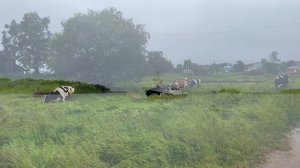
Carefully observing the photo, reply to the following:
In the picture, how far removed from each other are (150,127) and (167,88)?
0.73 ft

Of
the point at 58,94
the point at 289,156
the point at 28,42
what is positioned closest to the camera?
the point at 28,42

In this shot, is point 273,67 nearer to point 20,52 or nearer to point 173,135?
point 173,135

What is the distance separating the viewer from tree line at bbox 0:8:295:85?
1.67 m

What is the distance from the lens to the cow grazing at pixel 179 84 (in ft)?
6.15

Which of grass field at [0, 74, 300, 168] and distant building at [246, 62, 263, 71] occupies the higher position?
distant building at [246, 62, 263, 71]

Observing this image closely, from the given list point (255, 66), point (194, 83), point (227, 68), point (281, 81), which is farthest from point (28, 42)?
point (281, 81)

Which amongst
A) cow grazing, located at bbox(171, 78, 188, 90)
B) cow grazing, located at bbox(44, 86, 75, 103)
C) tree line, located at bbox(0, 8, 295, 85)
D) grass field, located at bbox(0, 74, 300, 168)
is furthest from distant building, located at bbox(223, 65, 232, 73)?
cow grazing, located at bbox(44, 86, 75, 103)

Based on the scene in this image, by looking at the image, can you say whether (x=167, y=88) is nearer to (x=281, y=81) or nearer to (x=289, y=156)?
(x=281, y=81)

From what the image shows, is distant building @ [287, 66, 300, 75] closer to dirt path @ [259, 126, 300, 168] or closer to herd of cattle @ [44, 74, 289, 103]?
herd of cattle @ [44, 74, 289, 103]

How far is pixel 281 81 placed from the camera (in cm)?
183

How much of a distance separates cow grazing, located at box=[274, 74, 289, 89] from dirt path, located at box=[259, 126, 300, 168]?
0.26 m

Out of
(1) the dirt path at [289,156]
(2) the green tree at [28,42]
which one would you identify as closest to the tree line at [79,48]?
(2) the green tree at [28,42]

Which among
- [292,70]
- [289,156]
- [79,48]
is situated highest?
[79,48]

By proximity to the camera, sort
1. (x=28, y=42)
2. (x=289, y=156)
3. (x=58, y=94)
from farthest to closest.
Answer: (x=289, y=156) → (x=58, y=94) → (x=28, y=42)
